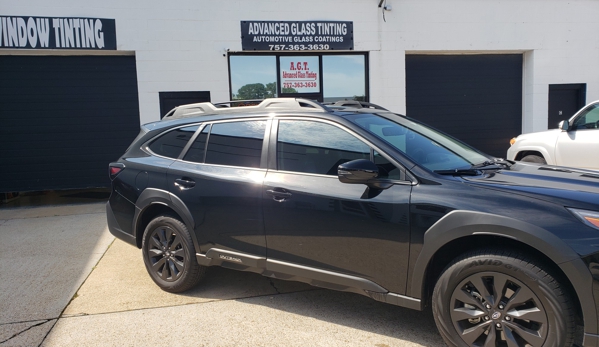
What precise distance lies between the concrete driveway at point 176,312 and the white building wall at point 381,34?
5.43 meters

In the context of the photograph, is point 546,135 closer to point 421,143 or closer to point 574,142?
point 574,142

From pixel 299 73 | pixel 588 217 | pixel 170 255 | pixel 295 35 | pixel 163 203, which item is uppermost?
pixel 295 35

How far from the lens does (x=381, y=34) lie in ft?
33.6

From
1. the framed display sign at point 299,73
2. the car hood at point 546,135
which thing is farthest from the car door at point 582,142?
the framed display sign at point 299,73

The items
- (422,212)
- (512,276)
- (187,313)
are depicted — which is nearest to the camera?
(512,276)

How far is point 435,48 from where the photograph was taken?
10445mm

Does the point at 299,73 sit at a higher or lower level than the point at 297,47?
lower

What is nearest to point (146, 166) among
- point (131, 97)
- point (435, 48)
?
point (131, 97)

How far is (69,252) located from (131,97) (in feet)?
16.1

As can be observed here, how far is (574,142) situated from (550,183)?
4.83m

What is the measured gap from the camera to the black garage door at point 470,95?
1076cm

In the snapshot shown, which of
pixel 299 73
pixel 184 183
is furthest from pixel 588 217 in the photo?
pixel 299 73

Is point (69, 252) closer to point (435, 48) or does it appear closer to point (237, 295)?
point (237, 295)

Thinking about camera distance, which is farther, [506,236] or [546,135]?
[546,135]
